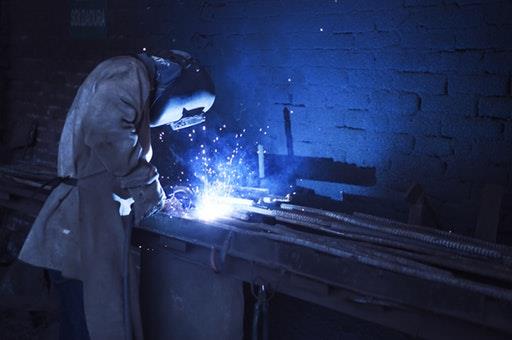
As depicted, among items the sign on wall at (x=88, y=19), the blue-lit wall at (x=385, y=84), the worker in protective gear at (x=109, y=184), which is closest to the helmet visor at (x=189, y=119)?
the worker in protective gear at (x=109, y=184)

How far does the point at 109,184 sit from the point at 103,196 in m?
0.09

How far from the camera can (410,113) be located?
12.2ft

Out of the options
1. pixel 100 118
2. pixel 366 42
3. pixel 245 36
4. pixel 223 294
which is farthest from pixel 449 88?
pixel 100 118

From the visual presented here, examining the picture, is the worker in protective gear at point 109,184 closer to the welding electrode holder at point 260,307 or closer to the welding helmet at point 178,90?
the welding helmet at point 178,90

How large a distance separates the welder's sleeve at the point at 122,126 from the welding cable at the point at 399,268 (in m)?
0.71

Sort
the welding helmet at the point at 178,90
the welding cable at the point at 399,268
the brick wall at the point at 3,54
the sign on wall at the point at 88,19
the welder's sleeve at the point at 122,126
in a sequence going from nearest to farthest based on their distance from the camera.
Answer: the welding cable at the point at 399,268, the welder's sleeve at the point at 122,126, the welding helmet at the point at 178,90, the sign on wall at the point at 88,19, the brick wall at the point at 3,54

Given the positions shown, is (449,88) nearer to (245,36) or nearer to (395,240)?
(395,240)

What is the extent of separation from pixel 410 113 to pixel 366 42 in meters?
0.65

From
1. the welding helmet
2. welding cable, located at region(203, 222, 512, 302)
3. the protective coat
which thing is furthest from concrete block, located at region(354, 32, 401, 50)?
welding cable, located at region(203, 222, 512, 302)

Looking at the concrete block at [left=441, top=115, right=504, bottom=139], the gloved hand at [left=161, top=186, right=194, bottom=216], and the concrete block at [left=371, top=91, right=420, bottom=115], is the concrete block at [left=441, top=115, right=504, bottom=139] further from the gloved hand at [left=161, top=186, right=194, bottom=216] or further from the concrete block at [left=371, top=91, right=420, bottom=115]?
the gloved hand at [left=161, top=186, right=194, bottom=216]

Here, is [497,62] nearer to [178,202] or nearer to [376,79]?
[376,79]

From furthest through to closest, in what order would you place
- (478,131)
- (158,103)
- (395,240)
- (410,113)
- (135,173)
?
(410,113) < (478,131) < (158,103) < (135,173) < (395,240)

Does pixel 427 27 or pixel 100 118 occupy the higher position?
pixel 427 27

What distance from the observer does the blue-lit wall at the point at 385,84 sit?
3428mm
